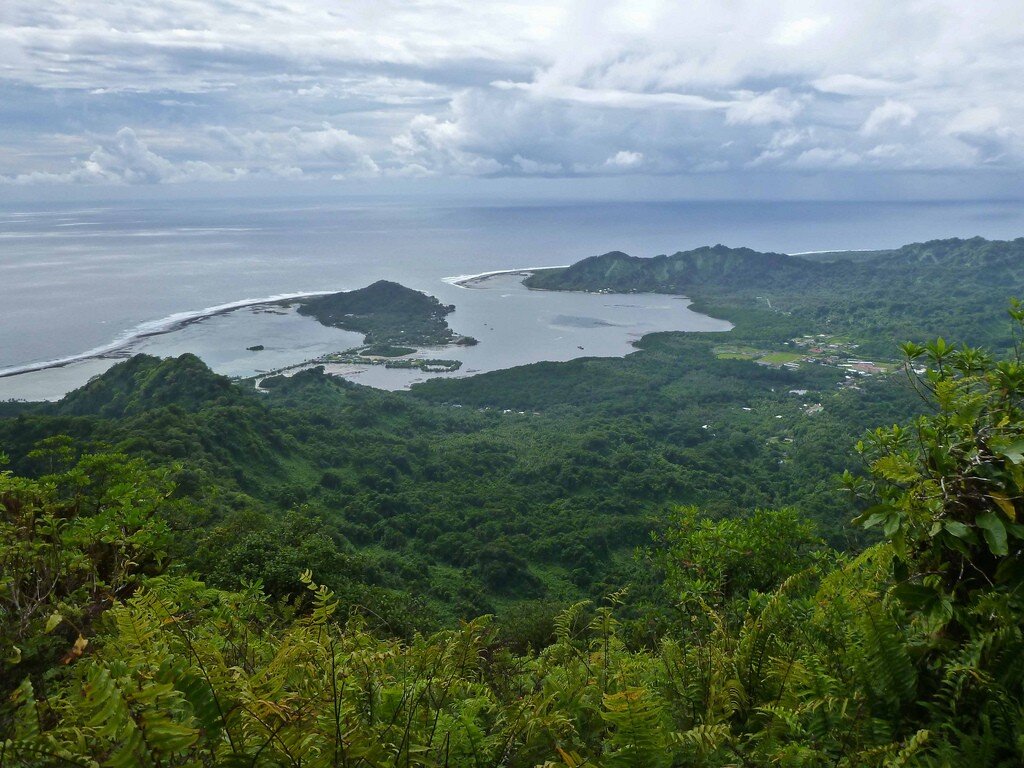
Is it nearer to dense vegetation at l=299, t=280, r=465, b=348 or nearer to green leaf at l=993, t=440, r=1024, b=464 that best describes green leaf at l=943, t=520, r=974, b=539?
green leaf at l=993, t=440, r=1024, b=464

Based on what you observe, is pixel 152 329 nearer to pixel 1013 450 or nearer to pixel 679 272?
pixel 1013 450

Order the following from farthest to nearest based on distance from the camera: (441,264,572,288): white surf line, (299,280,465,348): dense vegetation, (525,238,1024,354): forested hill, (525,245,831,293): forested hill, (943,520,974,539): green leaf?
(525,245,831,293): forested hill
(441,264,572,288): white surf line
(525,238,1024,354): forested hill
(299,280,465,348): dense vegetation
(943,520,974,539): green leaf

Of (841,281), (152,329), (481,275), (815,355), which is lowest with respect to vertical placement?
(815,355)

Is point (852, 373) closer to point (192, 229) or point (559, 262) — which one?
point (559, 262)

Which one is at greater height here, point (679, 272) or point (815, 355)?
point (679, 272)

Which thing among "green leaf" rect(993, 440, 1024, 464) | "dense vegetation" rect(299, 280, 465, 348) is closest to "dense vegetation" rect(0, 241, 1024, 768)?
"green leaf" rect(993, 440, 1024, 464)

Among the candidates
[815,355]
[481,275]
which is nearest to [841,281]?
[815,355]
